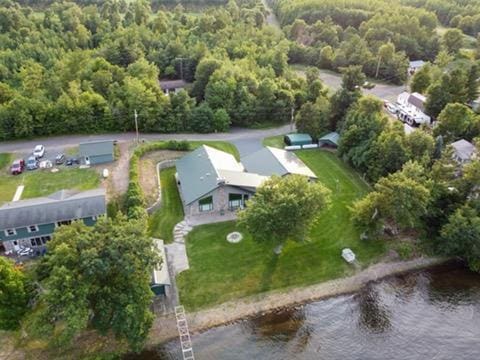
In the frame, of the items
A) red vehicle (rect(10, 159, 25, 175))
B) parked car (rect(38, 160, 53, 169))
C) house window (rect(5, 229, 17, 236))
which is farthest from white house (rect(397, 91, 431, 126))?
red vehicle (rect(10, 159, 25, 175))

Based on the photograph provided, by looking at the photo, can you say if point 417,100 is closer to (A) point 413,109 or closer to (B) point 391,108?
(A) point 413,109

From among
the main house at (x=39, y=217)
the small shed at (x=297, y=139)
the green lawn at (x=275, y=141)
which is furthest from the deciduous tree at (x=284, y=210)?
the green lawn at (x=275, y=141)

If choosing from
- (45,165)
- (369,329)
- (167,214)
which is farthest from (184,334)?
(45,165)

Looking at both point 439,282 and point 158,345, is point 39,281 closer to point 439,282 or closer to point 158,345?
point 158,345

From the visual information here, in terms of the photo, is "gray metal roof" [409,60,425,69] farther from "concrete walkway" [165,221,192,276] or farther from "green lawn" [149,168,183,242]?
"concrete walkway" [165,221,192,276]

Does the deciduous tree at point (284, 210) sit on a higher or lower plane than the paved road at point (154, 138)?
higher

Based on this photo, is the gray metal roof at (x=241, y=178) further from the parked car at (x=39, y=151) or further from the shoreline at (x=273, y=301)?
the parked car at (x=39, y=151)

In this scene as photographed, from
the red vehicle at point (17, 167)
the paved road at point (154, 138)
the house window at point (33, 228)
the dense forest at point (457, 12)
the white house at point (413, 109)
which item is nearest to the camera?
the house window at point (33, 228)

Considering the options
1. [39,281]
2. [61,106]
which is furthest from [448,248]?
[61,106]
